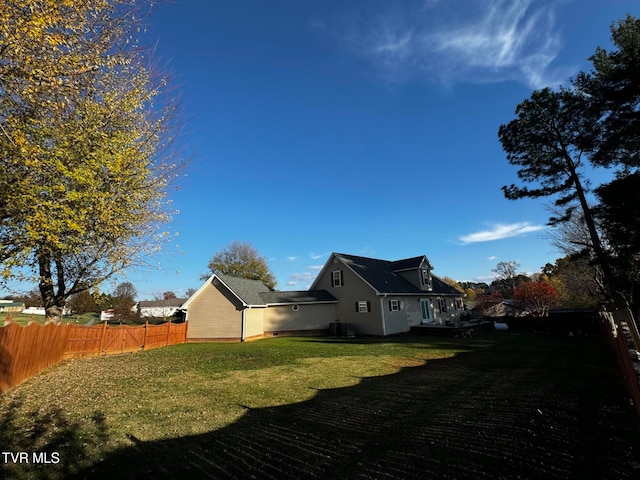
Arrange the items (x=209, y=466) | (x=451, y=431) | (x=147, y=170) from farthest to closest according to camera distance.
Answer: (x=147, y=170), (x=451, y=431), (x=209, y=466)

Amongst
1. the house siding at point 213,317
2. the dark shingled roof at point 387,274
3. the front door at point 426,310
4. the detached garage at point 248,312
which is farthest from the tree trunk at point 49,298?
the front door at point 426,310

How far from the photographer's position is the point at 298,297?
2634 cm

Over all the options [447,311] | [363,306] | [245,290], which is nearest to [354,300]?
[363,306]

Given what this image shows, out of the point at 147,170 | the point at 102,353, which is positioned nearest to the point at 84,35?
the point at 147,170

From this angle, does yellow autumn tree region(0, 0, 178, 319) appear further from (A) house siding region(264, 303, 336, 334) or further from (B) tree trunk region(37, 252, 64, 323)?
(A) house siding region(264, 303, 336, 334)

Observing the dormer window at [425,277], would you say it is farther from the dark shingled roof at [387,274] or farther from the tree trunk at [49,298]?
the tree trunk at [49,298]

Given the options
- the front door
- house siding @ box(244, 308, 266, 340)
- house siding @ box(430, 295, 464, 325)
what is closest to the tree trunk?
house siding @ box(244, 308, 266, 340)

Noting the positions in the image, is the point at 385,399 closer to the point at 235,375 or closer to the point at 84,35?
the point at 235,375

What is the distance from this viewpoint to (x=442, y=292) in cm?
2914

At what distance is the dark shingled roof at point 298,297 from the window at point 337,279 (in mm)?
1086

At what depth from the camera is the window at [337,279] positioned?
1032 inches

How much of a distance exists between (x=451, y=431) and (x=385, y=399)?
233cm

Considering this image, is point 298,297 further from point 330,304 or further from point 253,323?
point 253,323

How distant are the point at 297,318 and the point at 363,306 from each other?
221 inches
